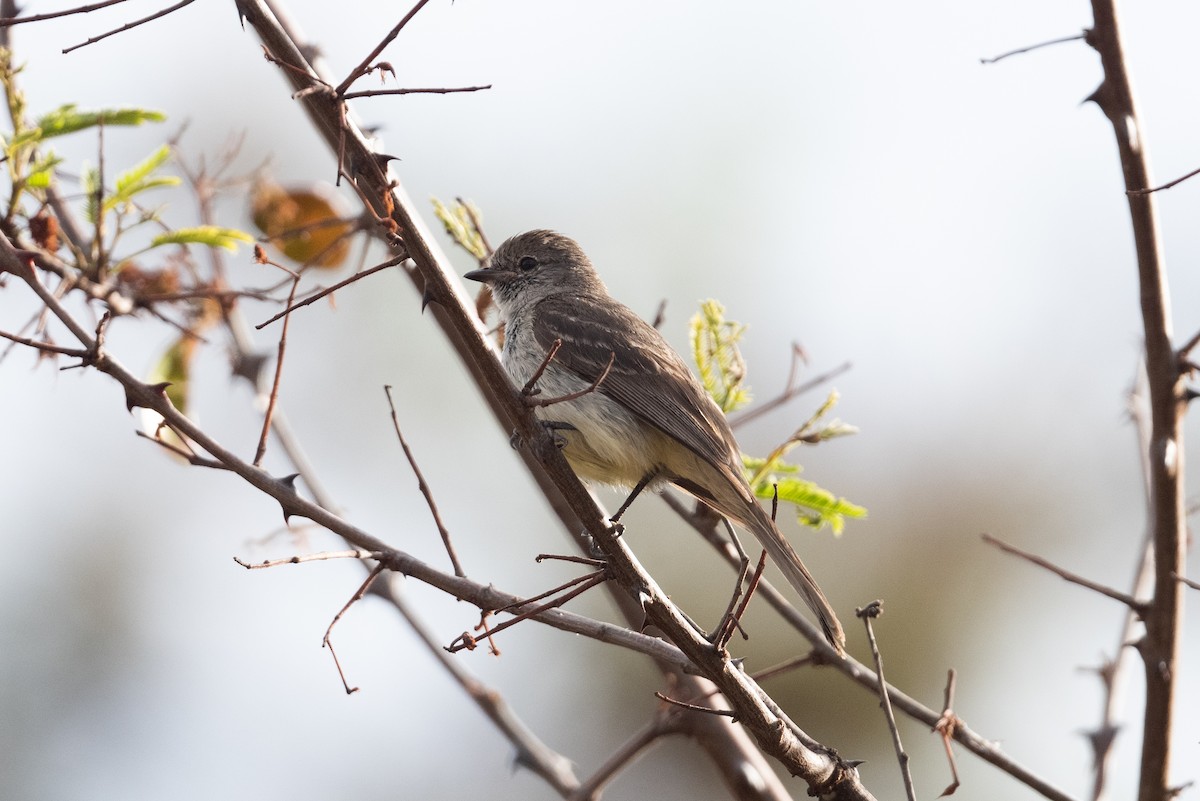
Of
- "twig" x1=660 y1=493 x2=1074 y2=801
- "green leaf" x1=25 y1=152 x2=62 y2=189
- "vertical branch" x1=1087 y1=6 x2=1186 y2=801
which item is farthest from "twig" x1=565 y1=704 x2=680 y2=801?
"green leaf" x1=25 y1=152 x2=62 y2=189

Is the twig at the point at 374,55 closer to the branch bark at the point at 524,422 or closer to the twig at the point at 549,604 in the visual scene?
the branch bark at the point at 524,422

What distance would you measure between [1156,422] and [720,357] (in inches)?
62.4

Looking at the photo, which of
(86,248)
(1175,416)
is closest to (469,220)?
(86,248)

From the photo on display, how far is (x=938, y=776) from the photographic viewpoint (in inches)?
332

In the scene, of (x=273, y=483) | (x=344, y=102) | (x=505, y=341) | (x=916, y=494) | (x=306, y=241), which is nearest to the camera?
(x=344, y=102)

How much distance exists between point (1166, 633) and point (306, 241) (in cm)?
365

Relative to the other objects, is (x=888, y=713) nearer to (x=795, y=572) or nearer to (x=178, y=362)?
(x=795, y=572)

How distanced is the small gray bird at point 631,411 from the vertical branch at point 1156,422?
1.03 meters

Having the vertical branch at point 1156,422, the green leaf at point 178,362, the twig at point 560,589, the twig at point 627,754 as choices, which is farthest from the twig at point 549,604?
the green leaf at point 178,362

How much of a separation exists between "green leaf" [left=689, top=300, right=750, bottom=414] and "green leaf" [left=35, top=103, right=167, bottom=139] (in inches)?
78.2

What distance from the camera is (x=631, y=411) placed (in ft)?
17.5

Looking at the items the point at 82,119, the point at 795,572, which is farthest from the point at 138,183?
the point at 795,572

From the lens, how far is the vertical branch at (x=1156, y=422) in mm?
3471

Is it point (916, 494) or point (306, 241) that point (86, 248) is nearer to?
point (306, 241)
